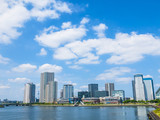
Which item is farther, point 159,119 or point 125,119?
point 125,119

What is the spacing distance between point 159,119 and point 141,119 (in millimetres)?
22800

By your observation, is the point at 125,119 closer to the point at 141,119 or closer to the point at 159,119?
the point at 141,119

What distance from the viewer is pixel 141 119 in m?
93.4

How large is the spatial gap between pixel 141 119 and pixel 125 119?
8378 mm

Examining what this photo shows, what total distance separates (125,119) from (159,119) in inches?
1038

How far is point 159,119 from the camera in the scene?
7181cm

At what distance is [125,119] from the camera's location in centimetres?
9562

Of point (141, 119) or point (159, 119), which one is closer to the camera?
point (159, 119)

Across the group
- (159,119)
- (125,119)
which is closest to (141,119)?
(125,119)
